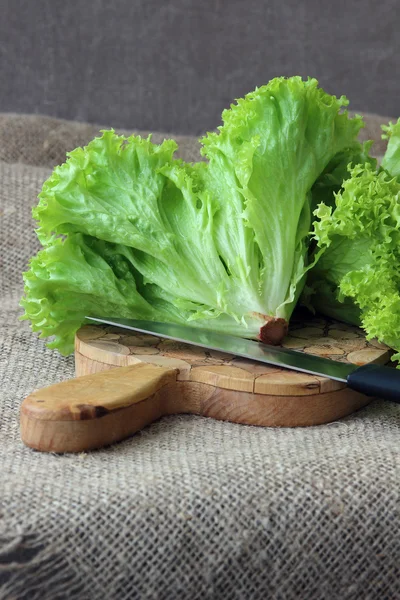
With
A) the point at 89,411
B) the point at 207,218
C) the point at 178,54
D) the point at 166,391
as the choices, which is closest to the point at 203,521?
the point at 89,411

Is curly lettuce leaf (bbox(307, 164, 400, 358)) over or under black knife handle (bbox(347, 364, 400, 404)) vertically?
over

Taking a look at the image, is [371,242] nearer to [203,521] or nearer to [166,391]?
[166,391]

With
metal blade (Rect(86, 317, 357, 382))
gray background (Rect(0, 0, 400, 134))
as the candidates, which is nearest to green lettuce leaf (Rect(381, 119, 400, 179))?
metal blade (Rect(86, 317, 357, 382))

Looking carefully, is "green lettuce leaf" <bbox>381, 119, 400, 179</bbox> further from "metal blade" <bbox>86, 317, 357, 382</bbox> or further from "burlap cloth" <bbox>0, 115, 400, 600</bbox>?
"burlap cloth" <bbox>0, 115, 400, 600</bbox>

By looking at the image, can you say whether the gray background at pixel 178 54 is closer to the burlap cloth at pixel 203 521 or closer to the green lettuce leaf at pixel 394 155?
the green lettuce leaf at pixel 394 155

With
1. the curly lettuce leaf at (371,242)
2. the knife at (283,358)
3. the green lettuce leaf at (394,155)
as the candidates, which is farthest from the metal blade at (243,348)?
the green lettuce leaf at (394,155)

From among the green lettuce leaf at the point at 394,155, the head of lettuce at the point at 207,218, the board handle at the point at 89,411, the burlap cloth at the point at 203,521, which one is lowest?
the burlap cloth at the point at 203,521

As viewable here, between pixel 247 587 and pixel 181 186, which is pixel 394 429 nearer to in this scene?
pixel 247 587

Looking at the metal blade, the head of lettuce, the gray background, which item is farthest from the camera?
the gray background
